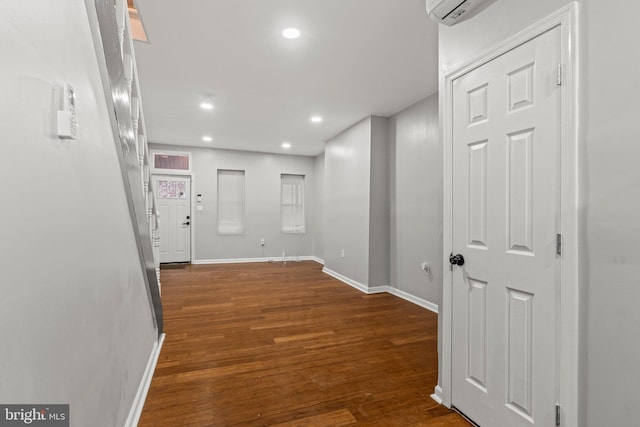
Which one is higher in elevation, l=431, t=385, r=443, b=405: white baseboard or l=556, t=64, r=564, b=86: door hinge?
l=556, t=64, r=564, b=86: door hinge

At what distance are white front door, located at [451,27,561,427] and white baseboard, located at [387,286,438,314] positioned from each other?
6.41 ft

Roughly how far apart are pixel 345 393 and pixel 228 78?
10.5 feet

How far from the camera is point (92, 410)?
1.13 meters

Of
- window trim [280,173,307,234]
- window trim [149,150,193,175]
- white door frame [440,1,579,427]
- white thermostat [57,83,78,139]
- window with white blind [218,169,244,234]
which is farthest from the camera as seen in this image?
window trim [280,173,307,234]

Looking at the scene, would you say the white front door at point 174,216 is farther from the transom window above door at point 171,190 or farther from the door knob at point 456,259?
the door knob at point 456,259

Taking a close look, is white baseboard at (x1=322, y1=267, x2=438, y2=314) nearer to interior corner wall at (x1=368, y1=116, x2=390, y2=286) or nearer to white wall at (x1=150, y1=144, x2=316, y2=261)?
interior corner wall at (x1=368, y1=116, x2=390, y2=286)

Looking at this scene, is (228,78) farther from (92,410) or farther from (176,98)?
(92,410)

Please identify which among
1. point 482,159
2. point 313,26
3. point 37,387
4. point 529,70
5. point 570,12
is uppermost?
point 313,26

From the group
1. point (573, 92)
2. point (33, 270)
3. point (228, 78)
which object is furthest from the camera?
point (228, 78)

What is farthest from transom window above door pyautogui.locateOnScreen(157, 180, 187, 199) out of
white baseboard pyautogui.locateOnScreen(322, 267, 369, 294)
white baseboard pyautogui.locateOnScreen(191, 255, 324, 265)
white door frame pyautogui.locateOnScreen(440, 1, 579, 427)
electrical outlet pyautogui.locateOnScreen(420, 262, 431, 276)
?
white door frame pyautogui.locateOnScreen(440, 1, 579, 427)

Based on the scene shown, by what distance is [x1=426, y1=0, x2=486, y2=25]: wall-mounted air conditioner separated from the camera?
1686 millimetres

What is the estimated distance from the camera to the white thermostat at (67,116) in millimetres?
926

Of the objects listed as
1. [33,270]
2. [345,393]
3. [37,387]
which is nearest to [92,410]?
[37,387]

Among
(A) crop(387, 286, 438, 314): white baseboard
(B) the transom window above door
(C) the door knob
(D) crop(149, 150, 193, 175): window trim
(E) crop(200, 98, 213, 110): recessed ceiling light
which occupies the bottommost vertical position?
(A) crop(387, 286, 438, 314): white baseboard
